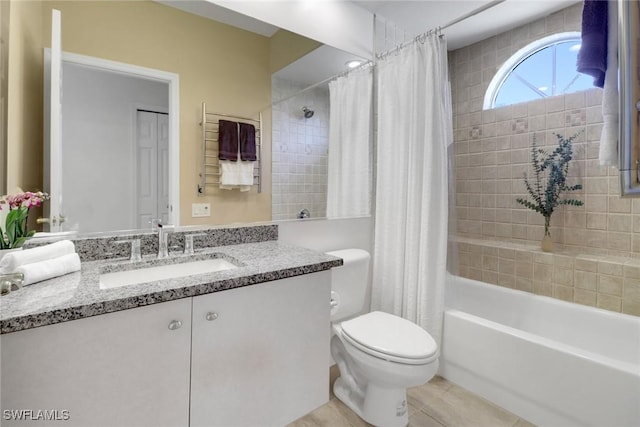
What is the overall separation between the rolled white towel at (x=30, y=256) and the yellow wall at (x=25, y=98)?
289mm

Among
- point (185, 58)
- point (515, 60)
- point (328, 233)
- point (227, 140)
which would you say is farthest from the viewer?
point (515, 60)

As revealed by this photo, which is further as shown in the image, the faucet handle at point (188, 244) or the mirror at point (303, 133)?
the mirror at point (303, 133)

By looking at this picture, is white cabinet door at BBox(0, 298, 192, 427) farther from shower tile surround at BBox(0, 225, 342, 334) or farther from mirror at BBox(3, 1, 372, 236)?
mirror at BBox(3, 1, 372, 236)

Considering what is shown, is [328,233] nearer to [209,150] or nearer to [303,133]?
[303,133]

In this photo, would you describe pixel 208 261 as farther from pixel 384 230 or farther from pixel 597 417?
pixel 597 417

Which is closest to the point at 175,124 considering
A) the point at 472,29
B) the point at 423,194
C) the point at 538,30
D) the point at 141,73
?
the point at 141,73

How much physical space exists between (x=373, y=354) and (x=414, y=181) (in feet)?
3.26

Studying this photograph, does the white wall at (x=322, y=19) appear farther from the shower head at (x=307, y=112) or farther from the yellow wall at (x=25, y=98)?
the yellow wall at (x=25, y=98)

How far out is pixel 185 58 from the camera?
149cm

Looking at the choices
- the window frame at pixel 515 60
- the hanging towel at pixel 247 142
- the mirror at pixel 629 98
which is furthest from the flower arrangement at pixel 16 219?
the window frame at pixel 515 60

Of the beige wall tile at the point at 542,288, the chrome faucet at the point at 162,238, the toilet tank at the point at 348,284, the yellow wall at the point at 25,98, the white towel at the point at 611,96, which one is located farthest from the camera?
the beige wall tile at the point at 542,288

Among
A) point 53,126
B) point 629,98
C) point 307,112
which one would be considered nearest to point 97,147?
point 53,126

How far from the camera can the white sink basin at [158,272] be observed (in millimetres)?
1188

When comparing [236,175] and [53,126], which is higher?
[53,126]
